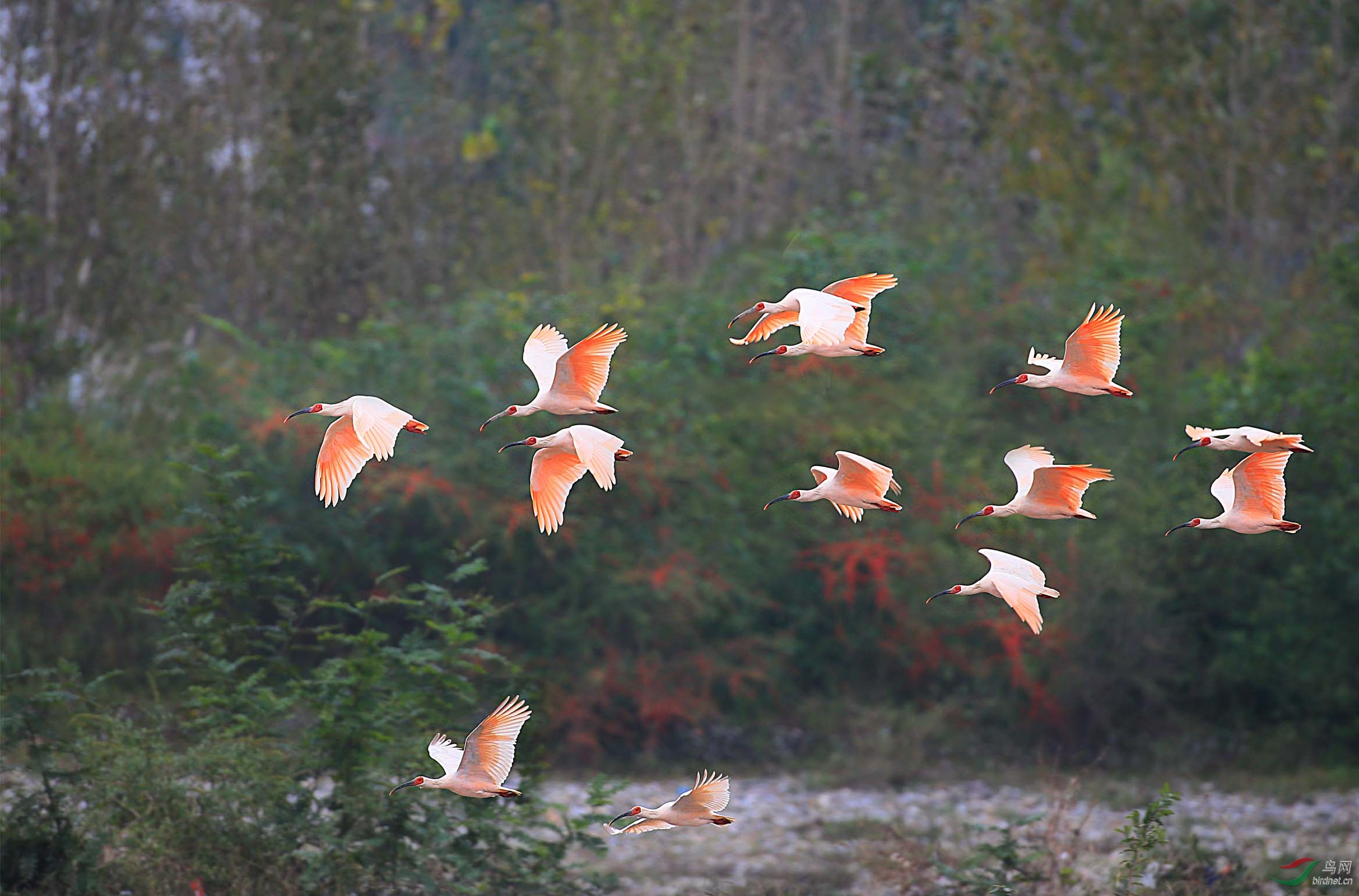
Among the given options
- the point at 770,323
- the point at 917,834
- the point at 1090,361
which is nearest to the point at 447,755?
the point at 770,323

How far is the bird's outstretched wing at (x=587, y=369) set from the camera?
374cm

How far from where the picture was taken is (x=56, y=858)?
5828 millimetres

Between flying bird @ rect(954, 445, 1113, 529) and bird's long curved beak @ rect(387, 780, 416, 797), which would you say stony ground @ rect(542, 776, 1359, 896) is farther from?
flying bird @ rect(954, 445, 1113, 529)

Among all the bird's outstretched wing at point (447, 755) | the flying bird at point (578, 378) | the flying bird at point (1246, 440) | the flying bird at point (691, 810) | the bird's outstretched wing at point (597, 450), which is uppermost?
the flying bird at point (578, 378)

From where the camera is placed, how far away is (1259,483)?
12.6 feet

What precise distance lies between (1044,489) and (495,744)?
61.3 inches

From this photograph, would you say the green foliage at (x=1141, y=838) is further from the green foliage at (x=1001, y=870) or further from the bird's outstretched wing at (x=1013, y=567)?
the bird's outstretched wing at (x=1013, y=567)

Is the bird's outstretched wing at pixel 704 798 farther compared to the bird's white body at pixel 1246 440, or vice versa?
the bird's outstretched wing at pixel 704 798

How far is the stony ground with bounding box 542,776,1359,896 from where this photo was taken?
6371 millimetres

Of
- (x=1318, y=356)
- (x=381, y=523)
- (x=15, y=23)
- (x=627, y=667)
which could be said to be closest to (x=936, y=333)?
(x=1318, y=356)

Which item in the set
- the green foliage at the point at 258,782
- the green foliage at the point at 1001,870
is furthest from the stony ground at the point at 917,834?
the green foliage at the point at 258,782

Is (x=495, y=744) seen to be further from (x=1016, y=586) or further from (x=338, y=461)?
(x=1016, y=586)

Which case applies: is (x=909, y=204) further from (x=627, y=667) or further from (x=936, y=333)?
(x=627, y=667)

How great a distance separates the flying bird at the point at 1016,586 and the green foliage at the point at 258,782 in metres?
2.62
